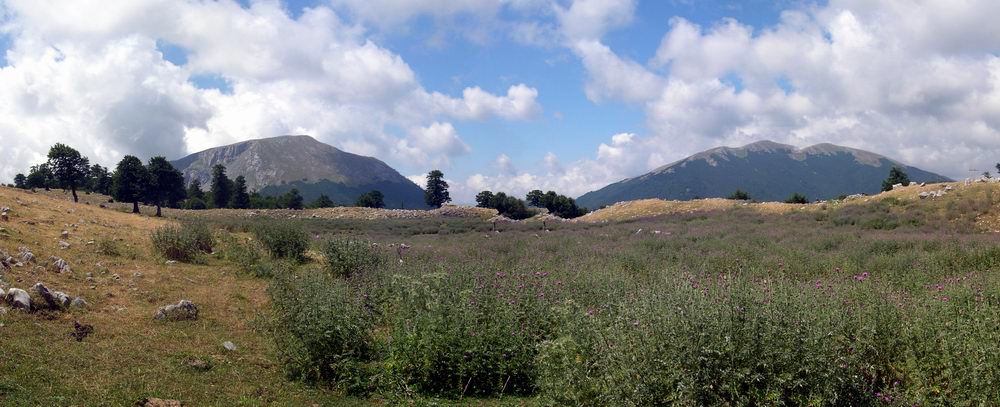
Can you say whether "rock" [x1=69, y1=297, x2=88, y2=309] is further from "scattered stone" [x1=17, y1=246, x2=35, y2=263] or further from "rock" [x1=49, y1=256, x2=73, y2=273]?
"scattered stone" [x1=17, y1=246, x2=35, y2=263]

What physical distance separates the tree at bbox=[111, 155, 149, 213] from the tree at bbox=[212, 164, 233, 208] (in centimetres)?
3985

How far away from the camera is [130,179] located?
1700 inches

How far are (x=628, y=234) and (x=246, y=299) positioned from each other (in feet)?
61.7

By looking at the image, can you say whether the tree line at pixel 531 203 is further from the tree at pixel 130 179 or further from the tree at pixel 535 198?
the tree at pixel 130 179

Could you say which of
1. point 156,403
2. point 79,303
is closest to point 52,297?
point 79,303

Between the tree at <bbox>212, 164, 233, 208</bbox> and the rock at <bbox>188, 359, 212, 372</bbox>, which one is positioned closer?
the rock at <bbox>188, 359, 212, 372</bbox>

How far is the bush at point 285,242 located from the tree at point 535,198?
245 feet

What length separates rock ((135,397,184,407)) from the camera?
18.9 feet

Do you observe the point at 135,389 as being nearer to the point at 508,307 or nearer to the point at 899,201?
the point at 508,307

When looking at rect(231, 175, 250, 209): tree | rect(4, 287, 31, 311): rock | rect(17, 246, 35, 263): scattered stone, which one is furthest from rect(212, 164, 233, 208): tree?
rect(4, 287, 31, 311): rock

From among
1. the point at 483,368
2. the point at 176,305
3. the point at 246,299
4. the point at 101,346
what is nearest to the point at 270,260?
the point at 246,299

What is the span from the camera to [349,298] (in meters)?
7.93

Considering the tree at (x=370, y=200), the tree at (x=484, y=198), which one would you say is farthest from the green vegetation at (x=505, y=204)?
the tree at (x=370, y=200)

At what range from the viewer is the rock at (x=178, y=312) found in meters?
9.27
